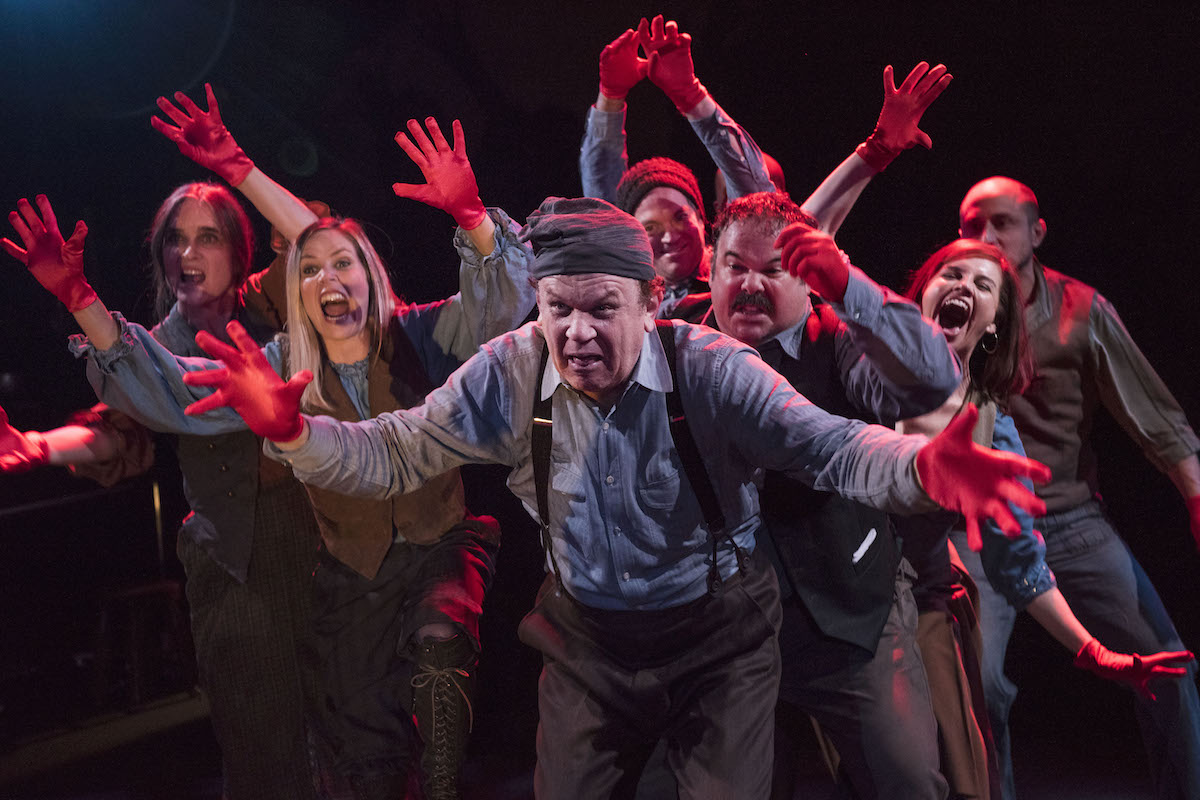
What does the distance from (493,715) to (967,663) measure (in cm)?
228

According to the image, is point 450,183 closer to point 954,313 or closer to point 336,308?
point 336,308

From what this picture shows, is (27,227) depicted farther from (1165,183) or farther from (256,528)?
(1165,183)

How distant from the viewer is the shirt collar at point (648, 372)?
200cm

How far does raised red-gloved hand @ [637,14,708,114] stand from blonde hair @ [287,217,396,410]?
104 centimetres

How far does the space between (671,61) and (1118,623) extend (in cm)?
221

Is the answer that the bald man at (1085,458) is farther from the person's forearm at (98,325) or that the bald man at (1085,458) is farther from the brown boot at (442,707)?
the person's forearm at (98,325)

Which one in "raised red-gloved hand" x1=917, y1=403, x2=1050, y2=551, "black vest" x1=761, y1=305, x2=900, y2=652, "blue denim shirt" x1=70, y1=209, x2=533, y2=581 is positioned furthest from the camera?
"blue denim shirt" x1=70, y1=209, x2=533, y2=581

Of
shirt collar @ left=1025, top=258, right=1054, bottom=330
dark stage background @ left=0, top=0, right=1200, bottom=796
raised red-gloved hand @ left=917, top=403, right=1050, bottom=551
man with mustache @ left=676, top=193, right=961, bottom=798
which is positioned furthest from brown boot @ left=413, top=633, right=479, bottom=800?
shirt collar @ left=1025, top=258, right=1054, bottom=330

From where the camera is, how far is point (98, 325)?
256 centimetres

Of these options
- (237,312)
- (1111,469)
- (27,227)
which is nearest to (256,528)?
(237,312)

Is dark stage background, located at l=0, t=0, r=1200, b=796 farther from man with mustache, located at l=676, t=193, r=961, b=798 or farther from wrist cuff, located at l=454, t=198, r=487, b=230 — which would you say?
man with mustache, located at l=676, t=193, r=961, b=798

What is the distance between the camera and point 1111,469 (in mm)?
4129

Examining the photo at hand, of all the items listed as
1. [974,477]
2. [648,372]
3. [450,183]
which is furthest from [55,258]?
[974,477]

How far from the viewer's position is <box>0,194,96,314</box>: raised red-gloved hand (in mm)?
2559
